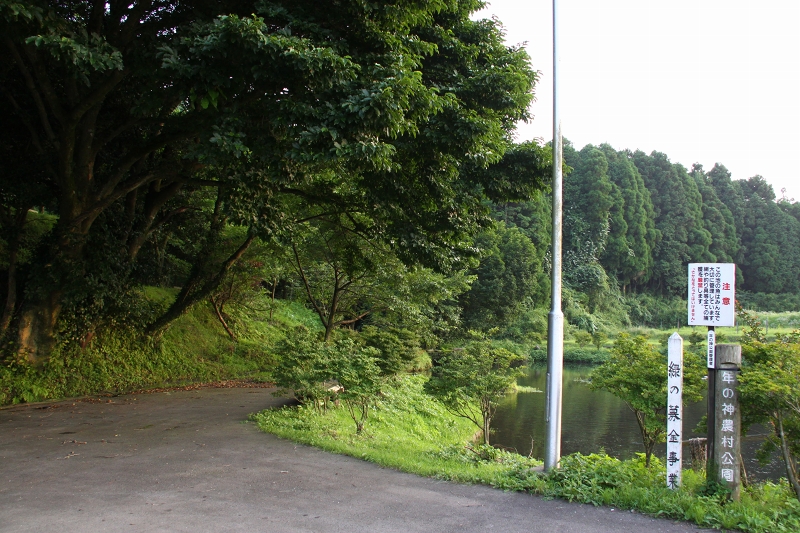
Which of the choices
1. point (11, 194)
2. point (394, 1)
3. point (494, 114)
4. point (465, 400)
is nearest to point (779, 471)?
point (465, 400)

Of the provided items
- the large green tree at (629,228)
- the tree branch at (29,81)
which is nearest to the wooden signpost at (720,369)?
the tree branch at (29,81)

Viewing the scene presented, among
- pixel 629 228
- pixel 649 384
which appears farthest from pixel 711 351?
pixel 629 228

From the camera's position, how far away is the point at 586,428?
17625mm

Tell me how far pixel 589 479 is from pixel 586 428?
518 inches

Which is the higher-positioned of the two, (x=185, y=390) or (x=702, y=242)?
(x=702, y=242)

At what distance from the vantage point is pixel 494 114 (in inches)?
364

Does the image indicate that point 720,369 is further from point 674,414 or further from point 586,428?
point 586,428

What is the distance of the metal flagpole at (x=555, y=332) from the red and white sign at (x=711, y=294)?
4.09 feet

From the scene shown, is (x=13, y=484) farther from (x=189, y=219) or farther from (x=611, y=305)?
(x=611, y=305)

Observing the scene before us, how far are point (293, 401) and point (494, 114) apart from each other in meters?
7.06

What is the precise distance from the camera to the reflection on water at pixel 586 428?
14.2 metres

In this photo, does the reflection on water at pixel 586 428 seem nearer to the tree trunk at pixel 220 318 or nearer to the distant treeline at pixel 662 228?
the tree trunk at pixel 220 318

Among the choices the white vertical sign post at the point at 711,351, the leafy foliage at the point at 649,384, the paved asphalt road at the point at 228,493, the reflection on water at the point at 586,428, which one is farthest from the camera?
the reflection on water at the point at 586,428

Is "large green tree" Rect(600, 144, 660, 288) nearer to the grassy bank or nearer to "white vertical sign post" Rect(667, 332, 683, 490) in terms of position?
the grassy bank
